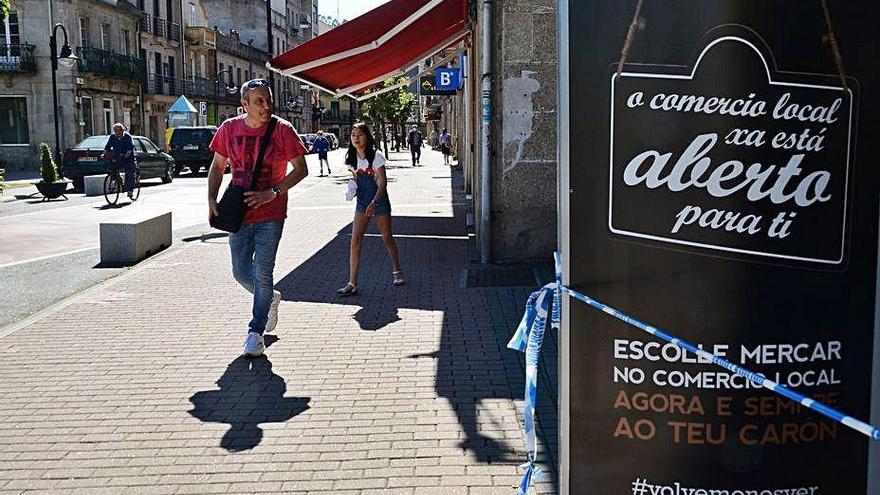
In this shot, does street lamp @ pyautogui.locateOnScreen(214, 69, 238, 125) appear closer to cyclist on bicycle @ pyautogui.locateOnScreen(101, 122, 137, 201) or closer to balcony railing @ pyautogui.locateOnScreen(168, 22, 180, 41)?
balcony railing @ pyautogui.locateOnScreen(168, 22, 180, 41)

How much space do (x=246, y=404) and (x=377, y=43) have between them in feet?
23.1

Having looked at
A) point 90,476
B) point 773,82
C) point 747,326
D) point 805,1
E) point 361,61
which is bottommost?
point 90,476

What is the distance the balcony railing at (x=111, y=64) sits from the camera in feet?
142

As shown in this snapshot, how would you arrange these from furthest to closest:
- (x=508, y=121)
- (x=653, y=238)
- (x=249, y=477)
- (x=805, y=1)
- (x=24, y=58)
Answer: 1. (x=24, y=58)
2. (x=508, y=121)
3. (x=249, y=477)
4. (x=653, y=238)
5. (x=805, y=1)

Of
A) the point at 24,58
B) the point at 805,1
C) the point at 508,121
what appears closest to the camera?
the point at 805,1

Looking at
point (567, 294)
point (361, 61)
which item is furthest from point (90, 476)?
Result: point (361, 61)

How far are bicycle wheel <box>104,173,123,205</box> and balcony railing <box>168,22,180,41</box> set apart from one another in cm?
4051

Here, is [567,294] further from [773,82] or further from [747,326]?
[773,82]

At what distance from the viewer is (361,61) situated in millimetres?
12797

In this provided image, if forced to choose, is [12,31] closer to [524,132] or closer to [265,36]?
[524,132]

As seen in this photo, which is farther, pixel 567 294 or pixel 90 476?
pixel 90 476

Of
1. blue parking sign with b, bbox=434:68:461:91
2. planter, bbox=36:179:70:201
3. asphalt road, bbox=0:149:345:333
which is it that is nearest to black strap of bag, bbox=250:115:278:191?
asphalt road, bbox=0:149:345:333

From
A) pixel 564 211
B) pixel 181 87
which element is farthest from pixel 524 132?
pixel 181 87

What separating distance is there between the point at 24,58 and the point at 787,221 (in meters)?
42.9
